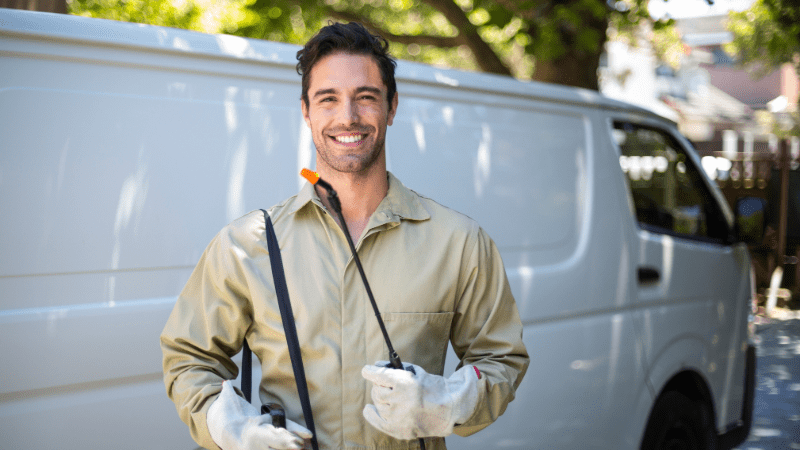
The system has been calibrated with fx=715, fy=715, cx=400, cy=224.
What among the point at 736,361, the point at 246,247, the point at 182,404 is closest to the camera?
the point at 182,404

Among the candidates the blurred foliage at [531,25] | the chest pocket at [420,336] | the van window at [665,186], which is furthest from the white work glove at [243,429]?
the blurred foliage at [531,25]

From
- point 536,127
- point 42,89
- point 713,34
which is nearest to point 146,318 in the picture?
point 42,89

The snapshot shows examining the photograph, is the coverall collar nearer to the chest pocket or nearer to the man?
the man

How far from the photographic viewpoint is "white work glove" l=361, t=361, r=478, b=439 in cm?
142

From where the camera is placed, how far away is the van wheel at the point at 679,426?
354 centimetres

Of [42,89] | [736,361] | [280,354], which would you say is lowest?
[736,361]

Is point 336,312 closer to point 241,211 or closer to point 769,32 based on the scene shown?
point 241,211

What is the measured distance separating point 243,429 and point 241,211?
92 centimetres

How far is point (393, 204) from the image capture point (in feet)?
5.68

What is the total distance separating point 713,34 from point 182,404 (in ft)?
126

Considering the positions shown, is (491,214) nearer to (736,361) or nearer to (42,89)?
(42,89)

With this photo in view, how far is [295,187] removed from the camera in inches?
92.0

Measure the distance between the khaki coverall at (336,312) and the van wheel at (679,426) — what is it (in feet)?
6.99

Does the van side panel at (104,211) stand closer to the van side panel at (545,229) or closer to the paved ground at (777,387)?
the van side panel at (545,229)
